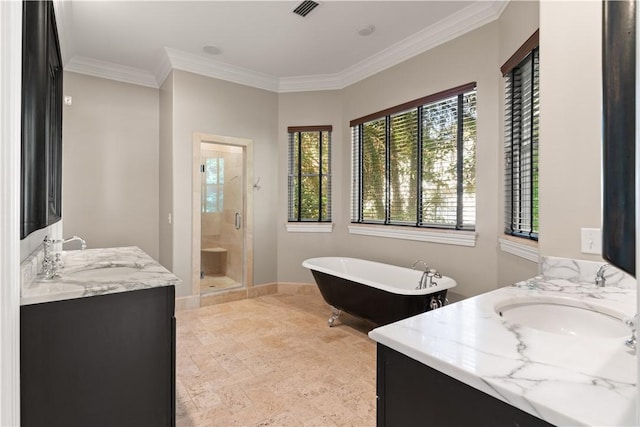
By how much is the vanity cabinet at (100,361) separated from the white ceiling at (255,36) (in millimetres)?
2494

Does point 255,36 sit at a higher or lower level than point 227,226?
higher

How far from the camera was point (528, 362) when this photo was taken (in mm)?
757

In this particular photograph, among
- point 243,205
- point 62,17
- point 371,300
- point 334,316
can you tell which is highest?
point 62,17

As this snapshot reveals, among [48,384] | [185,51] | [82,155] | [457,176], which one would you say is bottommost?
[48,384]

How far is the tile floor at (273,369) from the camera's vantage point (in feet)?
6.47

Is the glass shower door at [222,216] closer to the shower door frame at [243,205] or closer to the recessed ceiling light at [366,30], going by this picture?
the shower door frame at [243,205]

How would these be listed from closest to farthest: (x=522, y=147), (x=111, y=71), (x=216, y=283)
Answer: (x=522, y=147) → (x=111, y=71) → (x=216, y=283)

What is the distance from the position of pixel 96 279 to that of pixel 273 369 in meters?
1.42

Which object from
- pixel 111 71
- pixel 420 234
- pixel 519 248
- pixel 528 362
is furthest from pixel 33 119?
pixel 111 71

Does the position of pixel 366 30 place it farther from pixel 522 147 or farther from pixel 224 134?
pixel 224 134

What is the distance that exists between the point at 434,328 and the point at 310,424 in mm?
1327

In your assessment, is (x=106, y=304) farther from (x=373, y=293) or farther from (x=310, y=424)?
(x=373, y=293)

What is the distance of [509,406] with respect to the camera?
67 cm

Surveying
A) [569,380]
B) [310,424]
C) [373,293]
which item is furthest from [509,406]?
[373,293]
